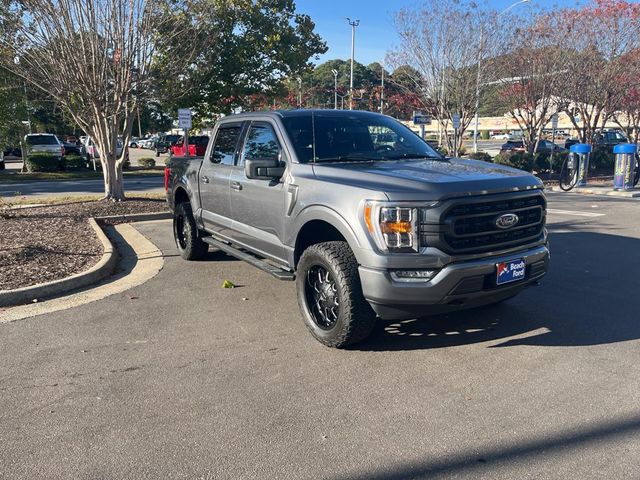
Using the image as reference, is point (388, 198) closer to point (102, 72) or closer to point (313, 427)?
point (313, 427)

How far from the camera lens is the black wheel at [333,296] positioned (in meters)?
4.21

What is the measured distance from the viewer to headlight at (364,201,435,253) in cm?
396

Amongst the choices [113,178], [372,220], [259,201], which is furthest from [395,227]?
[113,178]

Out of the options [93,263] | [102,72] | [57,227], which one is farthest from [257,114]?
[102,72]

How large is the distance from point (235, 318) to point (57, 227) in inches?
216

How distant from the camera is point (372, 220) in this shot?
13.3ft

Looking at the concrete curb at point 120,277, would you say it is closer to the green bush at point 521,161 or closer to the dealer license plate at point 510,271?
the dealer license plate at point 510,271

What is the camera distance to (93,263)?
6.99 metres

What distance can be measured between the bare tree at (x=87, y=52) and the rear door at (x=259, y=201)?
6.39 m

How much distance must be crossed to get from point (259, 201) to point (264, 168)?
0.61 m

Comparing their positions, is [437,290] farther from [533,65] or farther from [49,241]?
[533,65]

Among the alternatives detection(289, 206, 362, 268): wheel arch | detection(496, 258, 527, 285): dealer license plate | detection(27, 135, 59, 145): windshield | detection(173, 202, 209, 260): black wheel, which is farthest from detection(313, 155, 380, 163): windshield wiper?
detection(27, 135, 59, 145): windshield

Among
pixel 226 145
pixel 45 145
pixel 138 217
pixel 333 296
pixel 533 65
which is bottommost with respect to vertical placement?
pixel 138 217

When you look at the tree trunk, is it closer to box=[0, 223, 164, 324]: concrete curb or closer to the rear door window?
box=[0, 223, 164, 324]: concrete curb
